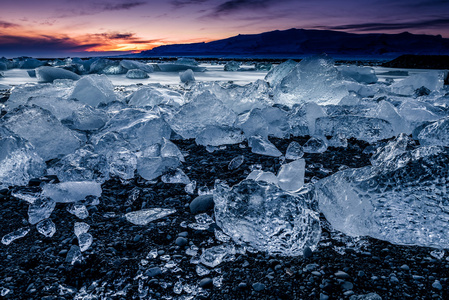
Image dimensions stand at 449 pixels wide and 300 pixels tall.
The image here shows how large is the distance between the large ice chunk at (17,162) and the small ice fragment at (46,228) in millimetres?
465

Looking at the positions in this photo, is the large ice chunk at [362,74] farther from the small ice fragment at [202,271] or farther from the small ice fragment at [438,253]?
the small ice fragment at [202,271]

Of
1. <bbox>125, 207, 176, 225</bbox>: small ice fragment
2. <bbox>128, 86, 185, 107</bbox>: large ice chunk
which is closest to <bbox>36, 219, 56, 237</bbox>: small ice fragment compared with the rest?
<bbox>125, 207, 176, 225</bbox>: small ice fragment

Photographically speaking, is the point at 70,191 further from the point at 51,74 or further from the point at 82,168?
the point at 51,74

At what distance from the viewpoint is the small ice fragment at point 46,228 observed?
3.30 feet

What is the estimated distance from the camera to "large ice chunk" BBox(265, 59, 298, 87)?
458cm

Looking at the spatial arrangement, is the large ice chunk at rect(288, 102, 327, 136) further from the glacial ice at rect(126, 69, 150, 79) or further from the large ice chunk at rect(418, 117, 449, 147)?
the glacial ice at rect(126, 69, 150, 79)

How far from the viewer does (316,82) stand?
9.74 feet

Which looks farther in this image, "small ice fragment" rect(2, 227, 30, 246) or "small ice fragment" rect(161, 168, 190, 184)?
"small ice fragment" rect(161, 168, 190, 184)

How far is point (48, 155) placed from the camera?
5.50ft

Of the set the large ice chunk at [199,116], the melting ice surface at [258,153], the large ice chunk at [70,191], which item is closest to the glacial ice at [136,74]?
the melting ice surface at [258,153]

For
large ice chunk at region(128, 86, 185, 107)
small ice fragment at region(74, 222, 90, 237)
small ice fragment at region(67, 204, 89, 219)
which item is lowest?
small ice fragment at region(74, 222, 90, 237)

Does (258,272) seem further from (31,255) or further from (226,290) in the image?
(31,255)

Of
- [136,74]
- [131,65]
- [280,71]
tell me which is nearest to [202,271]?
[280,71]

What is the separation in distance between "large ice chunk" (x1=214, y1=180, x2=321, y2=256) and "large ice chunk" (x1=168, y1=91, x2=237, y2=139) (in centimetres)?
118
